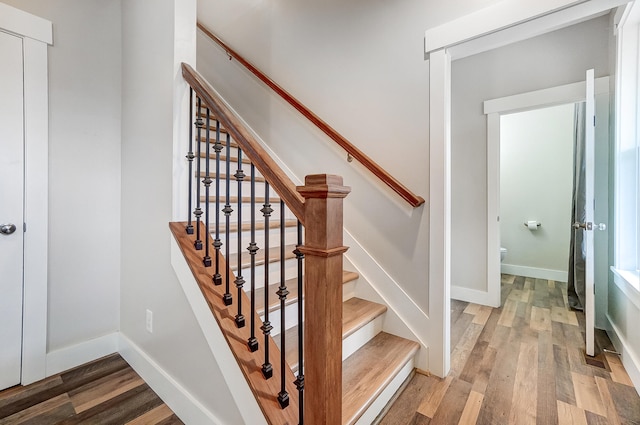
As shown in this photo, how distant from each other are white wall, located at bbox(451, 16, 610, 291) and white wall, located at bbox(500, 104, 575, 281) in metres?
1.35

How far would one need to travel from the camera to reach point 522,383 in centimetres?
170

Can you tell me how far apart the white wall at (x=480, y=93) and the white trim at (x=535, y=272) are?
1.74 meters

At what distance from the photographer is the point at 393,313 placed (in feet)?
6.34

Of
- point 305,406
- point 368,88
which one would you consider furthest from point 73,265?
point 368,88

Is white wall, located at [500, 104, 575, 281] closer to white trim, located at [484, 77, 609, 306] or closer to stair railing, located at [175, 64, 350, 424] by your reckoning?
white trim, located at [484, 77, 609, 306]

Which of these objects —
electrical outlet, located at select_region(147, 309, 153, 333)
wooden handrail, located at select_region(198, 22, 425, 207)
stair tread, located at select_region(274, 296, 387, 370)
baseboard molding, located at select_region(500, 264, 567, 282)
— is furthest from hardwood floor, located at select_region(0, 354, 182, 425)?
baseboard molding, located at select_region(500, 264, 567, 282)

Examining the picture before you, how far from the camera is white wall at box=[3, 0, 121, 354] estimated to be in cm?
181

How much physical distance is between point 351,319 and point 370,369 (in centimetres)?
29

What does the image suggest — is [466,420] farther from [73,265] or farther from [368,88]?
[73,265]

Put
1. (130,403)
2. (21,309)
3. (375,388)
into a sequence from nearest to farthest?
(375,388), (130,403), (21,309)

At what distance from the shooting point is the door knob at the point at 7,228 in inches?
63.7

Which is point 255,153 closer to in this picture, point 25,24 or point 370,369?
point 370,369

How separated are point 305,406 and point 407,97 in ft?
5.85

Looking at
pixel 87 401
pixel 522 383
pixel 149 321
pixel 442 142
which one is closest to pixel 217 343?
pixel 149 321
